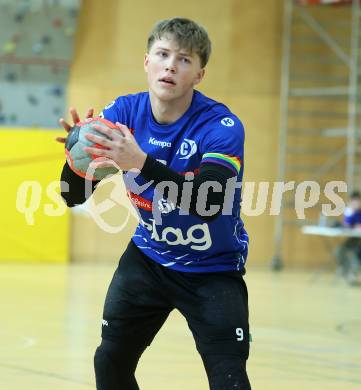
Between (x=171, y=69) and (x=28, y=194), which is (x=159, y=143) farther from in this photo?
(x=28, y=194)

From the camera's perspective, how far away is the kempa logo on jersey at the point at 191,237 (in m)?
4.12

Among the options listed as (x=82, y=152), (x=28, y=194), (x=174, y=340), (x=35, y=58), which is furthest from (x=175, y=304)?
(x=35, y=58)

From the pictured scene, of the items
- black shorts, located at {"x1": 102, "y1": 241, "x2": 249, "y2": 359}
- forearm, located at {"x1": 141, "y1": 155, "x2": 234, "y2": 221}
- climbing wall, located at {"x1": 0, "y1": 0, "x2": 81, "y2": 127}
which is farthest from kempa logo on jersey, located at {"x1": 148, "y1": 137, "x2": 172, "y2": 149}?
climbing wall, located at {"x1": 0, "y1": 0, "x2": 81, "y2": 127}

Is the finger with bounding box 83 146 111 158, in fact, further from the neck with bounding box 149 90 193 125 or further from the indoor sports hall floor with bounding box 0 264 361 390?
the indoor sports hall floor with bounding box 0 264 361 390

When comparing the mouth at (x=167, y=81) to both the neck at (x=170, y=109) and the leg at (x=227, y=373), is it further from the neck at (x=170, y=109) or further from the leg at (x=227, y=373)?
the leg at (x=227, y=373)

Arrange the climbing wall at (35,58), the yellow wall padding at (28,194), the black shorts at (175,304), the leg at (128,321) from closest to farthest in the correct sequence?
the black shorts at (175,304)
the leg at (128,321)
the yellow wall padding at (28,194)
the climbing wall at (35,58)

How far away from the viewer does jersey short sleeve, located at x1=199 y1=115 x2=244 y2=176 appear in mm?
3820

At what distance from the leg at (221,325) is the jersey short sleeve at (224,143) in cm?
58

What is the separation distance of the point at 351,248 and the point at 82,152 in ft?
38.6

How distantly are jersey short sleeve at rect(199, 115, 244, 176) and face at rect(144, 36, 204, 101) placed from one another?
0.74ft

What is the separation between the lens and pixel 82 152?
12.6 ft

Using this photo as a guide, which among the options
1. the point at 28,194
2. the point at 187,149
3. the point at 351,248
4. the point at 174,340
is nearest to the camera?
the point at 187,149

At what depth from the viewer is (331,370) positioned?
699 centimetres

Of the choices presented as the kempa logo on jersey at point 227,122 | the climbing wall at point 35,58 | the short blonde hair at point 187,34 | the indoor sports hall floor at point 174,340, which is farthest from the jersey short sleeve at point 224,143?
the climbing wall at point 35,58
